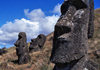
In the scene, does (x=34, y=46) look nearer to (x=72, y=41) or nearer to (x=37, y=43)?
(x=37, y=43)

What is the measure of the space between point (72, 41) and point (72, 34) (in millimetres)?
161

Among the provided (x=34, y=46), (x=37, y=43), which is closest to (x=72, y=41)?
(x=34, y=46)

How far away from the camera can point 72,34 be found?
4.26 m

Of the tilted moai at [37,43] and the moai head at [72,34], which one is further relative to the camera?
the tilted moai at [37,43]

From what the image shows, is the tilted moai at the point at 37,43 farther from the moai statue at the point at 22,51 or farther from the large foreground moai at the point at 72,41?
the large foreground moai at the point at 72,41

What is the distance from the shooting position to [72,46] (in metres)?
4.18

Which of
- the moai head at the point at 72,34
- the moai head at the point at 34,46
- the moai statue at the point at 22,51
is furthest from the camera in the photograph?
the moai head at the point at 34,46

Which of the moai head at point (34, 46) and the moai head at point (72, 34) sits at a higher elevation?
the moai head at point (34, 46)

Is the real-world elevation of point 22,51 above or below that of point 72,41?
above

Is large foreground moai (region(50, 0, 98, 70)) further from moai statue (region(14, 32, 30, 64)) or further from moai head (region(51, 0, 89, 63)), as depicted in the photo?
moai statue (region(14, 32, 30, 64))

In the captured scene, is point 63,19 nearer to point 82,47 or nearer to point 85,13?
point 85,13

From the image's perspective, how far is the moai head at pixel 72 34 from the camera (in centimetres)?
417

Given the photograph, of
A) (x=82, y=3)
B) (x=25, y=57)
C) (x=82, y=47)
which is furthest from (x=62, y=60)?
(x=25, y=57)

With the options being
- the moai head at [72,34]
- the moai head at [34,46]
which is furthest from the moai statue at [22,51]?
the moai head at [72,34]
